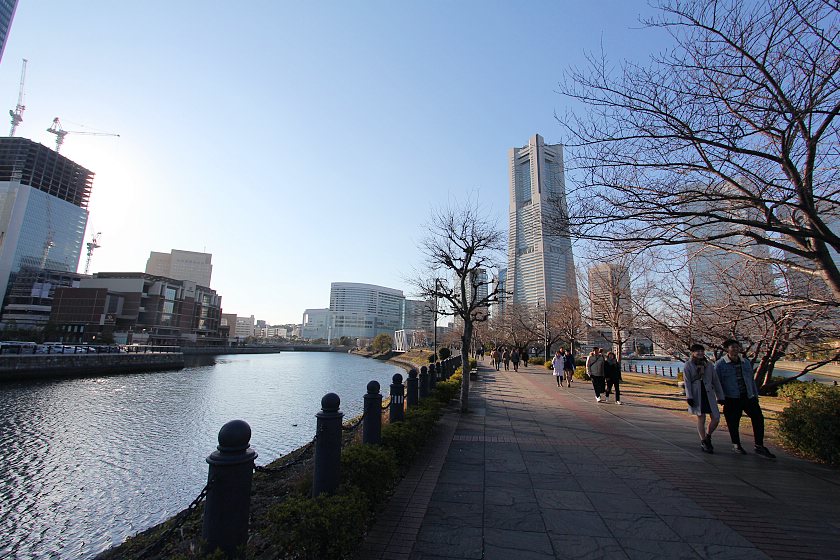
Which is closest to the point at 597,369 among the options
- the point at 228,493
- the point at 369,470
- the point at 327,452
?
the point at 369,470

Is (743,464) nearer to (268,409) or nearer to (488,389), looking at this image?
(488,389)

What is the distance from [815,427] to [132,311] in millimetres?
108431

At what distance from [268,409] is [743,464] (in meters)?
18.9

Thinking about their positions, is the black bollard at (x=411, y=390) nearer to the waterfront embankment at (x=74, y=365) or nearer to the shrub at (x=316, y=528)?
the shrub at (x=316, y=528)

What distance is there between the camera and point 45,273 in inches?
4001

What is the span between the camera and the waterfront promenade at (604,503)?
3598mm

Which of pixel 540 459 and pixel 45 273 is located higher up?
pixel 45 273

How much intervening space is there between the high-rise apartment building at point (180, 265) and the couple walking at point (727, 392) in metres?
203

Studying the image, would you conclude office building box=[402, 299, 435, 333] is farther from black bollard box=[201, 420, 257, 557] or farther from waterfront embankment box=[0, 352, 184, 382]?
waterfront embankment box=[0, 352, 184, 382]

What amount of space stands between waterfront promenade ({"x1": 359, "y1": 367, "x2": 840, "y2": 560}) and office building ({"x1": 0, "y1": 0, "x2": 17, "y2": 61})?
5603 inches

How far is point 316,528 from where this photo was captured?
3051 mm

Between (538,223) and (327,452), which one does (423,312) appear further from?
(327,452)

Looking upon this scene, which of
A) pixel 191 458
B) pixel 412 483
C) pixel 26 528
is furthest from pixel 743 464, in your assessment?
pixel 191 458

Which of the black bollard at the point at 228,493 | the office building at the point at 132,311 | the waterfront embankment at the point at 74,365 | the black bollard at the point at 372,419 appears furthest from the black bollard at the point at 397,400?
the office building at the point at 132,311
